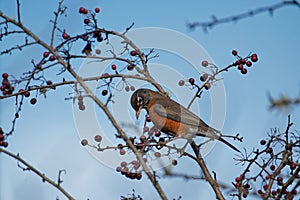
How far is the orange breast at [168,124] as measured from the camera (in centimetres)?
481

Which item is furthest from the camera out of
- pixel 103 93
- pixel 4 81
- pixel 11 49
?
pixel 103 93

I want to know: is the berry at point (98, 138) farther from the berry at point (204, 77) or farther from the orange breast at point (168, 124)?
the orange breast at point (168, 124)

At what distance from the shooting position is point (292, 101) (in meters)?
1.08

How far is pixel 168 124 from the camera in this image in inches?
200

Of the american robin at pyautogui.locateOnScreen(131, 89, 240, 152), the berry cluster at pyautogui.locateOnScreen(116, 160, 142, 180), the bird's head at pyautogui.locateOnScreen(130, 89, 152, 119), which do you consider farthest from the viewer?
the bird's head at pyautogui.locateOnScreen(130, 89, 152, 119)

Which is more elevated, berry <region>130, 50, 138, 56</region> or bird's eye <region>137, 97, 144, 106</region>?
bird's eye <region>137, 97, 144, 106</region>

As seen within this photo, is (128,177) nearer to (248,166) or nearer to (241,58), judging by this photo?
(248,166)

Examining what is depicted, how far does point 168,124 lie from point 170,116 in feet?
0.66

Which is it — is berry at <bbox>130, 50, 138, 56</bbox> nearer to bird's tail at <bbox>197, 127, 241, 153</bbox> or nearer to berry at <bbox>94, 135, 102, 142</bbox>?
berry at <bbox>94, 135, 102, 142</bbox>

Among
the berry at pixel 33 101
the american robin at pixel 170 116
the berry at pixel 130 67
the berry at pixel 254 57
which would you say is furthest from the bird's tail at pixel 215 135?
the berry at pixel 33 101

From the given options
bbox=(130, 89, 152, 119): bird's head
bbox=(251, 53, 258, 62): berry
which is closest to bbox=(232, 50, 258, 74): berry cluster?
bbox=(251, 53, 258, 62): berry

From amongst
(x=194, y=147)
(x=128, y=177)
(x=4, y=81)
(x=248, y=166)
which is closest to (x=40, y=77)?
(x=4, y=81)

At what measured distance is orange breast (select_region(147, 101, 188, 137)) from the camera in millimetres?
→ 4807

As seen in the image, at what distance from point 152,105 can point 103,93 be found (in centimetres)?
169
